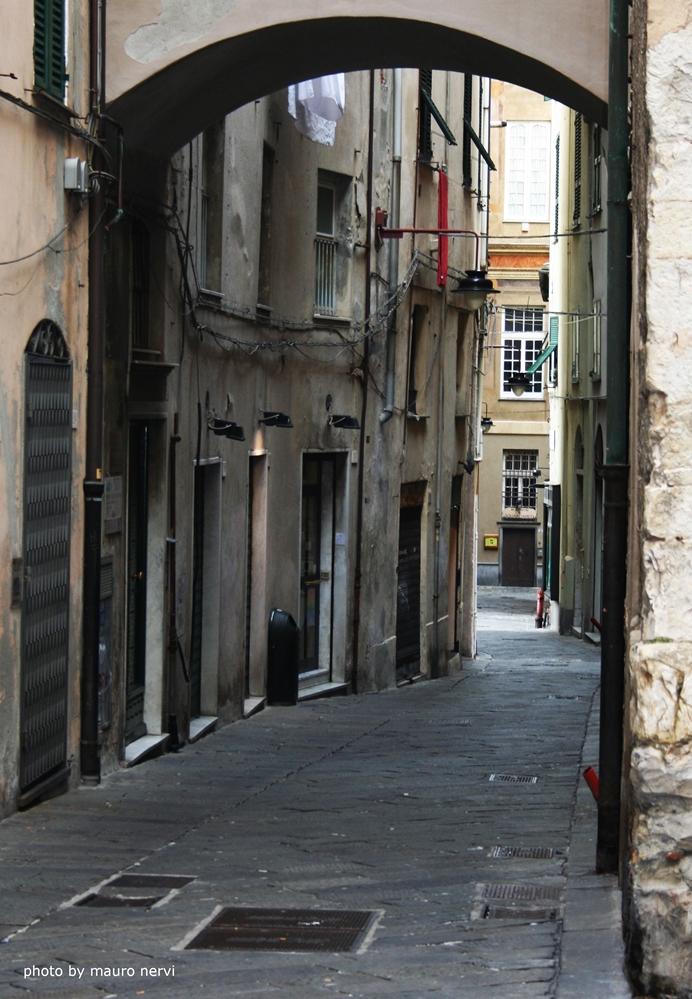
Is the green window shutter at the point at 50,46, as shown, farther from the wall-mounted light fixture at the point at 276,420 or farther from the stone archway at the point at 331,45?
the wall-mounted light fixture at the point at 276,420

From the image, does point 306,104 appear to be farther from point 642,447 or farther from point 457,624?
point 457,624

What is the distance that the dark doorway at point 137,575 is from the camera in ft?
36.1

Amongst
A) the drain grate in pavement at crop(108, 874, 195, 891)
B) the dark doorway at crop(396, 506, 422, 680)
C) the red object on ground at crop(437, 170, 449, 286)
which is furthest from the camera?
the red object on ground at crop(437, 170, 449, 286)

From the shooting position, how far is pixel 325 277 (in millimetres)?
17031

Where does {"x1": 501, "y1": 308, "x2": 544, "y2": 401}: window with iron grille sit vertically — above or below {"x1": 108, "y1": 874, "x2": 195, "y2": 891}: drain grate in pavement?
above

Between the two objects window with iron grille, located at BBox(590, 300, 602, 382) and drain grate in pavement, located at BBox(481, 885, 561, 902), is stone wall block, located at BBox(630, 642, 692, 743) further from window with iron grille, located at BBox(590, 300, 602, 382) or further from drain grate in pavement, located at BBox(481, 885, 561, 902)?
window with iron grille, located at BBox(590, 300, 602, 382)

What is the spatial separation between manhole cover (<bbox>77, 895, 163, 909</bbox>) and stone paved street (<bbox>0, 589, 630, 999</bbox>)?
3.1 inches

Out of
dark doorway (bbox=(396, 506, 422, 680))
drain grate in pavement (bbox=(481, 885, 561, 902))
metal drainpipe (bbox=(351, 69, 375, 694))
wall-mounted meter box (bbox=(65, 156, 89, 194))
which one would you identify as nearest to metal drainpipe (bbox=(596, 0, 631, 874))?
drain grate in pavement (bbox=(481, 885, 561, 902))

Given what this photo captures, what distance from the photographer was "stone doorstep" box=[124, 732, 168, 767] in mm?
10578

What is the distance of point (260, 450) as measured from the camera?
48.7ft

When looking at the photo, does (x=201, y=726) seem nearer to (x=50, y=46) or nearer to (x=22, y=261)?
(x=22, y=261)

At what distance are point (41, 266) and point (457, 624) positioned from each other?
657 inches

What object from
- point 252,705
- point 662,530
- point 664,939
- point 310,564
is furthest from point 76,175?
point 310,564

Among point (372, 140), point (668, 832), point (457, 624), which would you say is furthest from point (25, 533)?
point (457, 624)
